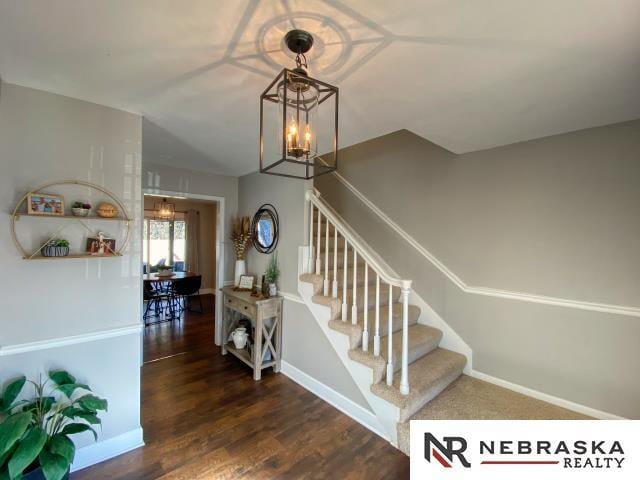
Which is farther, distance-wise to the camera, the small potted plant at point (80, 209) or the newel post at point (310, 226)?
the newel post at point (310, 226)

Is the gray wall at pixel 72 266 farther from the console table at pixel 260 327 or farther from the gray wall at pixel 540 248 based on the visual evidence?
the gray wall at pixel 540 248

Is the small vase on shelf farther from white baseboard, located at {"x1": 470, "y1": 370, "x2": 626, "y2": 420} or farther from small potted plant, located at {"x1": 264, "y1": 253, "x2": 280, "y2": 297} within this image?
white baseboard, located at {"x1": 470, "y1": 370, "x2": 626, "y2": 420}

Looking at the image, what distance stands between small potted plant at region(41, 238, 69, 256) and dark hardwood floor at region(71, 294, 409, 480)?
1.45 m

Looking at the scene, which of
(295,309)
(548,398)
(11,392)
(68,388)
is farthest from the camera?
(295,309)

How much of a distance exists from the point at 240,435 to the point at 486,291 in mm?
2455

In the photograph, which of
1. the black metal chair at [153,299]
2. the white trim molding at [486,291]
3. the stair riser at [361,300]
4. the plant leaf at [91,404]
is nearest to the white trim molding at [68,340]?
the plant leaf at [91,404]

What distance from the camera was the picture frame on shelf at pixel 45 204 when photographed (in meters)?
1.65

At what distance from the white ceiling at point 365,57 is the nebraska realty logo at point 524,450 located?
1.89m

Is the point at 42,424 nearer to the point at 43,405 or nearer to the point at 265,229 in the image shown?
the point at 43,405

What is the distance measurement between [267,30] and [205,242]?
701 centimetres

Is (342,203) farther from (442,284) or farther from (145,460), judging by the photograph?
(145,460)

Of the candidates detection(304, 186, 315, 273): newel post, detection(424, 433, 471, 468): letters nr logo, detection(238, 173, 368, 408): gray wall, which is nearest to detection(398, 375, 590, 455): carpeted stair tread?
detection(424, 433, 471, 468): letters nr logo

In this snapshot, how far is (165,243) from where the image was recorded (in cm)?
725

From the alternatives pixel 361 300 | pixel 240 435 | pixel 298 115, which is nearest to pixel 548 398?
pixel 361 300
